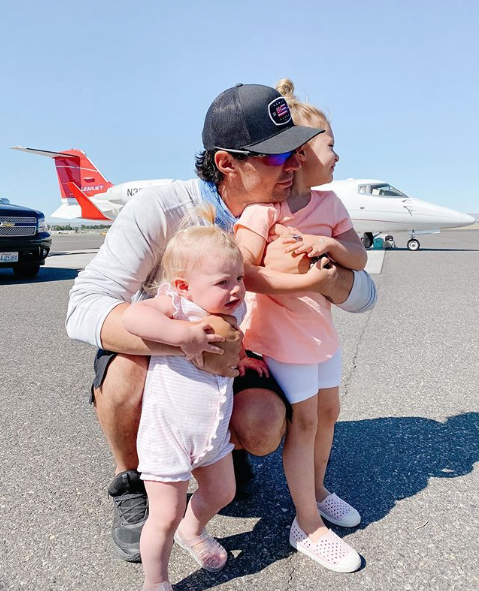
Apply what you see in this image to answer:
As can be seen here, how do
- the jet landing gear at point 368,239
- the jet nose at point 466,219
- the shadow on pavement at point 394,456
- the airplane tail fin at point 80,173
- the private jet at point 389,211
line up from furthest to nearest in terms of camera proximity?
the airplane tail fin at point 80,173 → the jet landing gear at point 368,239 → the jet nose at point 466,219 → the private jet at point 389,211 → the shadow on pavement at point 394,456

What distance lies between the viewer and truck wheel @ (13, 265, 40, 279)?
9713 millimetres

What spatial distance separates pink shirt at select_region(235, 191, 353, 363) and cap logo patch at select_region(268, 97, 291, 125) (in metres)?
0.28

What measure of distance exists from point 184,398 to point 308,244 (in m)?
0.64

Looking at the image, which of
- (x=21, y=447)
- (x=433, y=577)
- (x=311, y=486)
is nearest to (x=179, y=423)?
(x=311, y=486)

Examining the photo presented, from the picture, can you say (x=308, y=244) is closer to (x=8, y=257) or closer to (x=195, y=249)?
(x=195, y=249)

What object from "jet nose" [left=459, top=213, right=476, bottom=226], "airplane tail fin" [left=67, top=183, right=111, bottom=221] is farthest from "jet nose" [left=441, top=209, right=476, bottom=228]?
"airplane tail fin" [left=67, top=183, right=111, bottom=221]

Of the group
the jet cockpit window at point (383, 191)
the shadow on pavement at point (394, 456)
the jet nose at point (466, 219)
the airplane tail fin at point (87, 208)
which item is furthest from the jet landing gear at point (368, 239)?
the shadow on pavement at point (394, 456)

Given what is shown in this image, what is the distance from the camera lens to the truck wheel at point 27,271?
9.71m

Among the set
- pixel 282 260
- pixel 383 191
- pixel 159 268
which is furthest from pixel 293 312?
pixel 383 191

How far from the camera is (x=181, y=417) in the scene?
59.8 inches

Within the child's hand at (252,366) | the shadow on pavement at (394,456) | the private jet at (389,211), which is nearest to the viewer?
the child's hand at (252,366)

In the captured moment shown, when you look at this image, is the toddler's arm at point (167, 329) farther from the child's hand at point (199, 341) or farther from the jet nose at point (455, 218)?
the jet nose at point (455, 218)

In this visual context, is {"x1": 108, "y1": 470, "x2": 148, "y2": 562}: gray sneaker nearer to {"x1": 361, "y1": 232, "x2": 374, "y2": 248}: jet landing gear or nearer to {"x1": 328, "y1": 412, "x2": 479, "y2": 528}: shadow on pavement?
{"x1": 328, "y1": 412, "x2": 479, "y2": 528}: shadow on pavement

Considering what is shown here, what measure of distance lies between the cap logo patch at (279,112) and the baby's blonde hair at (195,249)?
471 mm
